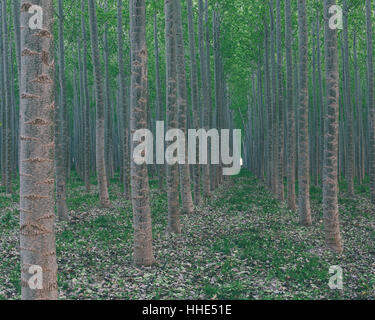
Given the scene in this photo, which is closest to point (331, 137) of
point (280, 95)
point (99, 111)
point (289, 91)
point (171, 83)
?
point (289, 91)

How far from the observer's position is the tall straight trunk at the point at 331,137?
11000mm

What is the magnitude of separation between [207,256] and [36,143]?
7.83 meters

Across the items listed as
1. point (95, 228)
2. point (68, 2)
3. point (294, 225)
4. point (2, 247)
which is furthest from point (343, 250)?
point (68, 2)

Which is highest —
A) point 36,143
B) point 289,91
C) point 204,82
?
point 204,82

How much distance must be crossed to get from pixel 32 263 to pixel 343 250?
1010cm

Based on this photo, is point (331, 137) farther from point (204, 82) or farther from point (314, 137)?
point (314, 137)

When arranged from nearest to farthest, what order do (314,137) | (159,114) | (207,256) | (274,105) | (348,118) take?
(207,256), (274,105), (348,118), (159,114), (314,137)

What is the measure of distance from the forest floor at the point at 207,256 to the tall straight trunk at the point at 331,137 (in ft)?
2.21

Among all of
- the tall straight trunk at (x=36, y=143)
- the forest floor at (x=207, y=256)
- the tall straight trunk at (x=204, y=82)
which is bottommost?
the forest floor at (x=207, y=256)

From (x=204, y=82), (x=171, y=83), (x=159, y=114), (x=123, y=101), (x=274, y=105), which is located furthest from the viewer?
(x=159, y=114)

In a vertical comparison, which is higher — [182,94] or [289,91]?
[289,91]

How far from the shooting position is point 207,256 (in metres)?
10.9

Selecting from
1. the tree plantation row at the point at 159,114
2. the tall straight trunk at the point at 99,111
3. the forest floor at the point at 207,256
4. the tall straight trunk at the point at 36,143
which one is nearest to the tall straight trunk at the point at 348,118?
the tree plantation row at the point at 159,114

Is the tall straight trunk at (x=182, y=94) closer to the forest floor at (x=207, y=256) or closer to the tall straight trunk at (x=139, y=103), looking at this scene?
the forest floor at (x=207, y=256)
